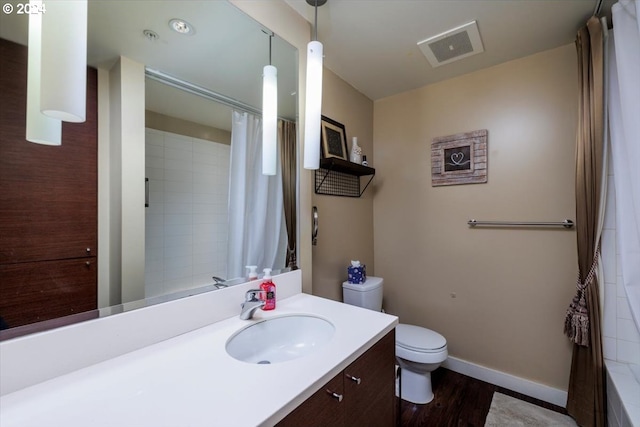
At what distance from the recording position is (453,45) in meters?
1.67

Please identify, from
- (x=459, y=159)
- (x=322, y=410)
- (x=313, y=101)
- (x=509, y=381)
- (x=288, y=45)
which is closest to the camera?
(x=322, y=410)

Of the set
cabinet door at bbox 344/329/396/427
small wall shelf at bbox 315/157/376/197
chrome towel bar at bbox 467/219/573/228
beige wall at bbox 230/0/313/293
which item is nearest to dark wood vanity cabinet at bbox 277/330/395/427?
cabinet door at bbox 344/329/396/427

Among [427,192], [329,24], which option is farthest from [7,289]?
[427,192]

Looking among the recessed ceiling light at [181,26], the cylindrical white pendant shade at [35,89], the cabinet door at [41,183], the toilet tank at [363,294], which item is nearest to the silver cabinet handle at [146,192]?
the cabinet door at [41,183]

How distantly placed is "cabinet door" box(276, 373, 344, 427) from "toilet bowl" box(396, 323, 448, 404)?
3.47 ft

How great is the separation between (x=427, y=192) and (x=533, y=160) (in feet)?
2.33

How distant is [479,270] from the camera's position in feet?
6.41

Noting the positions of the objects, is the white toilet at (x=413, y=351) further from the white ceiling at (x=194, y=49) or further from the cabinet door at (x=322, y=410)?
the white ceiling at (x=194, y=49)

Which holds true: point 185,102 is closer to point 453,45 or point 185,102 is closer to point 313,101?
point 313,101

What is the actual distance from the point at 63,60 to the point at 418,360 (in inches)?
79.8

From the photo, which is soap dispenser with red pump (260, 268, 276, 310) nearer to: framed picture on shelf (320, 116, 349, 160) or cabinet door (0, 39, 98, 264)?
cabinet door (0, 39, 98, 264)

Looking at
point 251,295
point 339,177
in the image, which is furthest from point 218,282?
point 339,177

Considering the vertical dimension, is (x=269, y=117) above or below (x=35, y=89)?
above

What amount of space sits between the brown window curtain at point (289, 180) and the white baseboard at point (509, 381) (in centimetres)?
162
